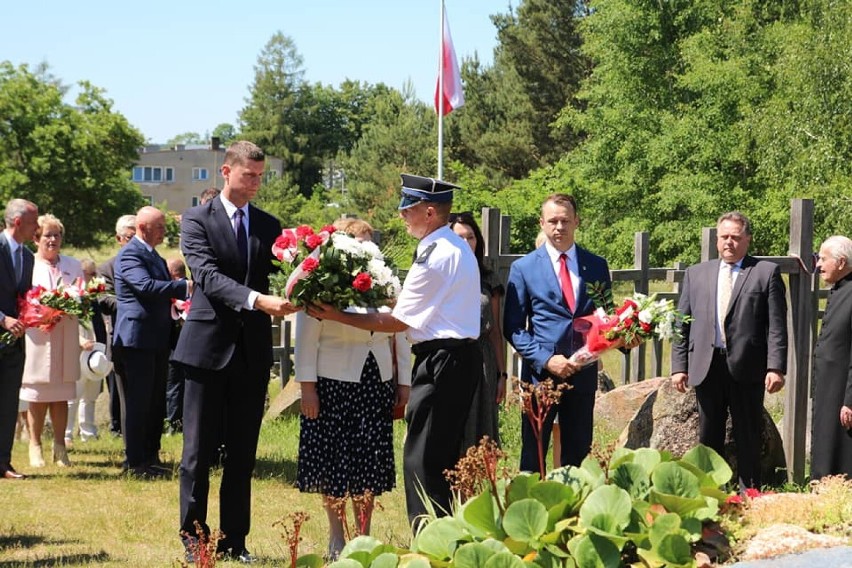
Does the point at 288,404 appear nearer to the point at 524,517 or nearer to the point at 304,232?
the point at 304,232

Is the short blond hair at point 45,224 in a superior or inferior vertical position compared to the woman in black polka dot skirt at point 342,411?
superior

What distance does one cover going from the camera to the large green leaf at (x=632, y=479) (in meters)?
4.59

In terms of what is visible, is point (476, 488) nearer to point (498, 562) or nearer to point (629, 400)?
point (498, 562)

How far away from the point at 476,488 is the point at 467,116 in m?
51.4

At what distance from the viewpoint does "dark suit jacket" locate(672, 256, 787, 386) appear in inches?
297

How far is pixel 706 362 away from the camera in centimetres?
767

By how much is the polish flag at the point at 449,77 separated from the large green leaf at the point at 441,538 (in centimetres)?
2728

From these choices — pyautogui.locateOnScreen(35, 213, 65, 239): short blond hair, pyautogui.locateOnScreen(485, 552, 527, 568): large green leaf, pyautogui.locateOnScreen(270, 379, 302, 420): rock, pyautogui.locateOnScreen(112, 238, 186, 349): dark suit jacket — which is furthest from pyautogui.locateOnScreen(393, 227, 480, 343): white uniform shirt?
pyautogui.locateOnScreen(270, 379, 302, 420): rock

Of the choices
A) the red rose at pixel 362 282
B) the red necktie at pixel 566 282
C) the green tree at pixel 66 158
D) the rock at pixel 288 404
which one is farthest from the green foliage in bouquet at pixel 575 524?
the green tree at pixel 66 158

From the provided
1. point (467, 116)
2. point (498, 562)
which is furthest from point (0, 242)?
point (467, 116)

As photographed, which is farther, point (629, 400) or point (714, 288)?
point (629, 400)

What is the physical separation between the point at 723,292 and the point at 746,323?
30cm

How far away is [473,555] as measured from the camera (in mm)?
4004

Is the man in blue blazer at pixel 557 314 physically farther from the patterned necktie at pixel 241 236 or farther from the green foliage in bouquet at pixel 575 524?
the green foliage in bouquet at pixel 575 524
